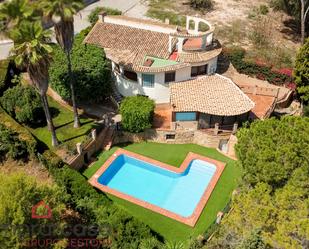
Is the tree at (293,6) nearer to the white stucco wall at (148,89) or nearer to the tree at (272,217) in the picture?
the white stucco wall at (148,89)

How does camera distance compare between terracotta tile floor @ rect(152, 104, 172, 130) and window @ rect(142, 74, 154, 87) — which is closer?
terracotta tile floor @ rect(152, 104, 172, 130)

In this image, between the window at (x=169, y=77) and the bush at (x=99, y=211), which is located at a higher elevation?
the window at (x=169, y=77)

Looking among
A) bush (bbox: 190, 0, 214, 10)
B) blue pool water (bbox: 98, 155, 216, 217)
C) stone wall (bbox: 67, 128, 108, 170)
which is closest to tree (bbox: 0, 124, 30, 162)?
stone wall (bbox: 67, 128, 108, 170)

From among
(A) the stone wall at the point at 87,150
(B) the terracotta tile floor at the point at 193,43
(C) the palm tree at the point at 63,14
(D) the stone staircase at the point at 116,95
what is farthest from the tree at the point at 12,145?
(B) the terracotta tile floor at the point at 193,43

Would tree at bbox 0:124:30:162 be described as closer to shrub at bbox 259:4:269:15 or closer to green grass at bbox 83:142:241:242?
green grass at bbox 83:142:241:242

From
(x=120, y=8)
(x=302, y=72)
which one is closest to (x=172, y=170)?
(x=302, y=72)
